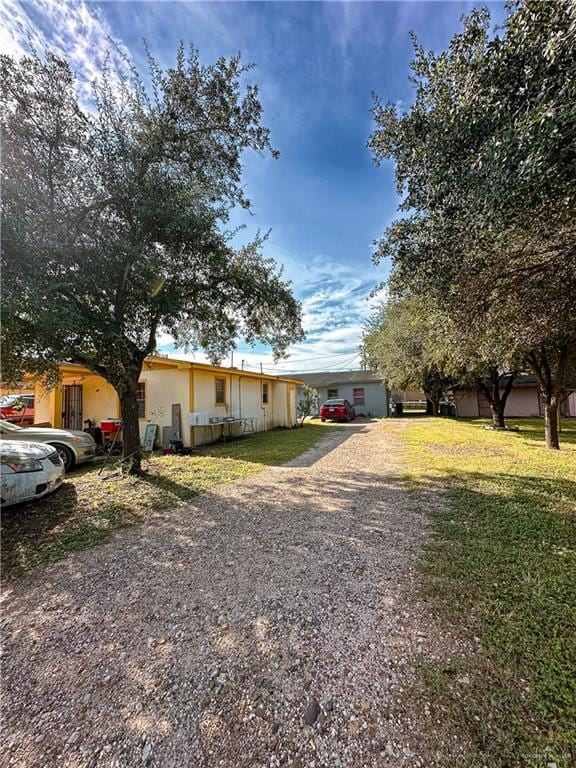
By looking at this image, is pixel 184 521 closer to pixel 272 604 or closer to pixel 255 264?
pixel 272 604

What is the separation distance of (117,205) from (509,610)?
22.7ft

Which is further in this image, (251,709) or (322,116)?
(322,116)

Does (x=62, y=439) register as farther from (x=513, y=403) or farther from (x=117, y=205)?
(x=513, y=403)

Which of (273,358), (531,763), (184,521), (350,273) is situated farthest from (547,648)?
(350,273)

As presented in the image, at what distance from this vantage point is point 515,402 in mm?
21688

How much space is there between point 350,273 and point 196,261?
467 inches

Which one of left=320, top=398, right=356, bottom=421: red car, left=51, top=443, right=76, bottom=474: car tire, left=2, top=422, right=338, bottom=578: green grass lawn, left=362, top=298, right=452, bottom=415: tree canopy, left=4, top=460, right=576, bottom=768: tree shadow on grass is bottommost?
left=4, top=460, right=576, bottom=768: tree shadow on grass

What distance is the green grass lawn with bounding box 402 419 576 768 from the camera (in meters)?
1.59

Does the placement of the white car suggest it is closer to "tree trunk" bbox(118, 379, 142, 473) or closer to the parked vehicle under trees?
the parked vehicle under trees

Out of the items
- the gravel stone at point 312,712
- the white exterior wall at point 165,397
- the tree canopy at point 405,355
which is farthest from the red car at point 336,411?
the gravel stone at point 312,712

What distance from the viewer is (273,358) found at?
9539 millimetres

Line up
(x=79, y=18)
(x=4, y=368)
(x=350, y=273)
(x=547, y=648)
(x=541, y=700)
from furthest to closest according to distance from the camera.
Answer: (x=350, y=273) < (x=4, y=368) < (x=79, y=18) < (x=547, y=648) < (x=541, y=700)

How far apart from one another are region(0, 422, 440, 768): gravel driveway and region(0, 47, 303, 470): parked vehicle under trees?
3151mm

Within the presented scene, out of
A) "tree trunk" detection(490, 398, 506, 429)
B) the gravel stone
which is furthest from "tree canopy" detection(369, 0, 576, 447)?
"tree trunk" detection(490, 398, 506, 429)
